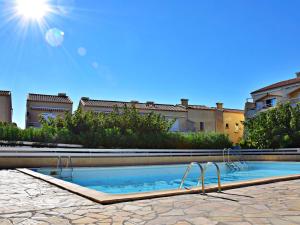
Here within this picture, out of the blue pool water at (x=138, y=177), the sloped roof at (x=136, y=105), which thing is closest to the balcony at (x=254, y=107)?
the sloped roof at (x=136, y=105)

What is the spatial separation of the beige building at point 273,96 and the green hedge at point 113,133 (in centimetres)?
1226

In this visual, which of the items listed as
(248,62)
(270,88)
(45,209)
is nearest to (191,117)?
(270,88)

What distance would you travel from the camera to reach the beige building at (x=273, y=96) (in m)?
32.4

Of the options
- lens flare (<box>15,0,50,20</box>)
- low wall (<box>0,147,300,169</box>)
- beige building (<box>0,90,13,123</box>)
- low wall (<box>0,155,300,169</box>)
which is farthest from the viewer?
beige building (<box>0,90,13,123</box>)

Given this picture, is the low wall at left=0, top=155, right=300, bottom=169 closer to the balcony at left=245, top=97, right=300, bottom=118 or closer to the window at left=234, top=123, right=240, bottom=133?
the balcony at left=245, top=97, right=300, bottom=118

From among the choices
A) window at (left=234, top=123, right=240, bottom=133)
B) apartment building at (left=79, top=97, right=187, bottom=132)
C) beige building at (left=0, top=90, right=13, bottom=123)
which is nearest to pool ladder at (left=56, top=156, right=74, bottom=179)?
beige building at (left=0, top=90, right=13, bottom=123)

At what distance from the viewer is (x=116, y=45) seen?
15.5 meters

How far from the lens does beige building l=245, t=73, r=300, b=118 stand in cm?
3244

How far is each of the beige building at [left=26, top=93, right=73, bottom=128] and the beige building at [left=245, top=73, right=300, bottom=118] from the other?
2132 centimetres

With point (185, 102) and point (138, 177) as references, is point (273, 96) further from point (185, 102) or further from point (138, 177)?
point (138, 177)

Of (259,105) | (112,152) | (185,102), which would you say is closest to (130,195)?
(112,152)

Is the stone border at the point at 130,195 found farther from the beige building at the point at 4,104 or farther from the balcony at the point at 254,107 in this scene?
the balcony at the point at 254,107

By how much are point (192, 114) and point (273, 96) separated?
10428mm

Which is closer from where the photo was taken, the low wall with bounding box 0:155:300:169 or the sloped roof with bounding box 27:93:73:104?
the low wall with bounding box 0:155:300:169
